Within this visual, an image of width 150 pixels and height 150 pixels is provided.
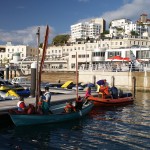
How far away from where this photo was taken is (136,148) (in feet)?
63.0

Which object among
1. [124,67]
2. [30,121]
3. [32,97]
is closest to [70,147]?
[30,121]

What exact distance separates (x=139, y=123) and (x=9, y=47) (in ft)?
557

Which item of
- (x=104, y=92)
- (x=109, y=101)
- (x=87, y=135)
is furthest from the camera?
(x=104, y=92)

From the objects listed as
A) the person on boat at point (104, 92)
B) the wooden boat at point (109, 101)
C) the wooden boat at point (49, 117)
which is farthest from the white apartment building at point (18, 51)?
the wooden boat at point (49, 117)

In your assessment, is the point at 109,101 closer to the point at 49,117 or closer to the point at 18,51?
the point at 49,117

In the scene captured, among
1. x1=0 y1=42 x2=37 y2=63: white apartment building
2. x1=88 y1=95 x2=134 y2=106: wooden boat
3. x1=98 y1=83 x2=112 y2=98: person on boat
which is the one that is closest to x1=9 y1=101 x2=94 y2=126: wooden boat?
x1=88 y1=95 x2=134 y2=106: wooden boat

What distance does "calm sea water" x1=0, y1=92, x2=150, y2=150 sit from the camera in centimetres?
1959

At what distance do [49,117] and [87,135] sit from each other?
13.8ft

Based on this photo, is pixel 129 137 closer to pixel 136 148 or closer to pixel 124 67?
pixel 136 148

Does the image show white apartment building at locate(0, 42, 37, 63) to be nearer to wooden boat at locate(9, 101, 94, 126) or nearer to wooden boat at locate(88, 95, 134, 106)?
wooden boat at locate(88, 95, 134, 106)

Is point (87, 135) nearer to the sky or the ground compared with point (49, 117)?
nearer to the ground

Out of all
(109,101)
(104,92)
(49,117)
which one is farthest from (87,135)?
(104,92)

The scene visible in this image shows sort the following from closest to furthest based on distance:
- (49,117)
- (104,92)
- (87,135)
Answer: (87,135) < (49,117) < (104,92)

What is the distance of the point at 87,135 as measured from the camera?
73.9ft
